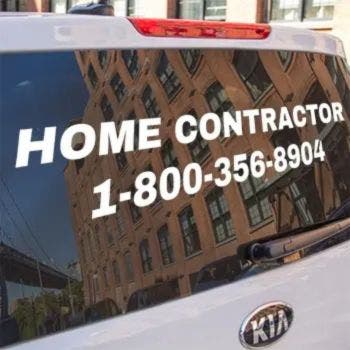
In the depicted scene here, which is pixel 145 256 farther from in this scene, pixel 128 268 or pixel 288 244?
pixel 288 244

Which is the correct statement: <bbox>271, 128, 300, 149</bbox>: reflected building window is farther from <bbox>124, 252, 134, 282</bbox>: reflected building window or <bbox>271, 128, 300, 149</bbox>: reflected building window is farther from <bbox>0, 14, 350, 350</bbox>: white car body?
<bbox>124, 252, 134, 282</bbox>: reflected building window

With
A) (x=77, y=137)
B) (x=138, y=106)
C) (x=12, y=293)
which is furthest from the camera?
(x=138, y=106)

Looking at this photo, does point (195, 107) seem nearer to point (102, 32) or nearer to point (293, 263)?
point (102, 32)

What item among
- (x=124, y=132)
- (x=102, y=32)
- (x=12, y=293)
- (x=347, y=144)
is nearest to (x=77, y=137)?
(x=124, y=132)

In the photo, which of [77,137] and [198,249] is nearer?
[77,137]

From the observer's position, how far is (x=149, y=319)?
1670mm

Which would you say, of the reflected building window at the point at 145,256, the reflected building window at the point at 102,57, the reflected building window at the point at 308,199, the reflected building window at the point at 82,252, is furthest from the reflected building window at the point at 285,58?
the reflected building window at the point at 82,252

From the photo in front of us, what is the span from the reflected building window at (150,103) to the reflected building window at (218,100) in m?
0.19

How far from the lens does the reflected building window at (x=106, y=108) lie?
1672 mm

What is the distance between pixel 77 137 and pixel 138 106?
21cm

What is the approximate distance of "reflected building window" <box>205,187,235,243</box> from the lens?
185 cm

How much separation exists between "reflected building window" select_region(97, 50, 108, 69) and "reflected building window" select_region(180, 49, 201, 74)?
0.25 metres

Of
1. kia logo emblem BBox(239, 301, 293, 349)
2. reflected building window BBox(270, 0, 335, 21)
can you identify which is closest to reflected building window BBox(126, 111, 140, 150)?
kia logo emblem BBox(239, 301, 293, 349)

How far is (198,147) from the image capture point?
6.03 ft
